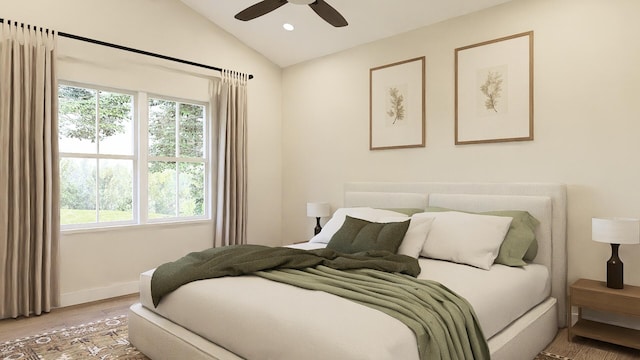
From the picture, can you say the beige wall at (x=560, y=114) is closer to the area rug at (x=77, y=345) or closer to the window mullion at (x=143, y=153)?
the window mullion at (x=143, y=153)

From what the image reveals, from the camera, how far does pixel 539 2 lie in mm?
3412

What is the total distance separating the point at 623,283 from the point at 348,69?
336cm

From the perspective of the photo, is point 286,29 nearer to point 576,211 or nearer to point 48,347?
point 576,211

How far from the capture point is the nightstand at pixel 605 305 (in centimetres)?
270

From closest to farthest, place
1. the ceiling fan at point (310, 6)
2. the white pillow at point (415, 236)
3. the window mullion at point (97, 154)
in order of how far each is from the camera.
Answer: the ceiling fan at point (310, 6), the white pillow at point (415, 236), the window mullion at point (97, 154)

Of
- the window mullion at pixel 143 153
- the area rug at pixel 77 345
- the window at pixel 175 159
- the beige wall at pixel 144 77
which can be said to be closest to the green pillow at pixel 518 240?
the area rug at pixel 77 345

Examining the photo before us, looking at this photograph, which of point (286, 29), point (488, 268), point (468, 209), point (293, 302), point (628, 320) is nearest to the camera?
point (293, 302)

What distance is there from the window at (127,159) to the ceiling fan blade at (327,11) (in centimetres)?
226

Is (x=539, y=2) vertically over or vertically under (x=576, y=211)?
over

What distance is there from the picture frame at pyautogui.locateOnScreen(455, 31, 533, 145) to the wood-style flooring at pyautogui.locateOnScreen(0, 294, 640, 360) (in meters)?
1.63

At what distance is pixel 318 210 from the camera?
482cm

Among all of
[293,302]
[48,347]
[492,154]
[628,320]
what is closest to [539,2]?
[492,154]

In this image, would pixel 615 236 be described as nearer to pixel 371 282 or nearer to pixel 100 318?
pixel 371 282

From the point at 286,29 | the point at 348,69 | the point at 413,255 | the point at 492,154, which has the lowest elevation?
the point at 413,255
